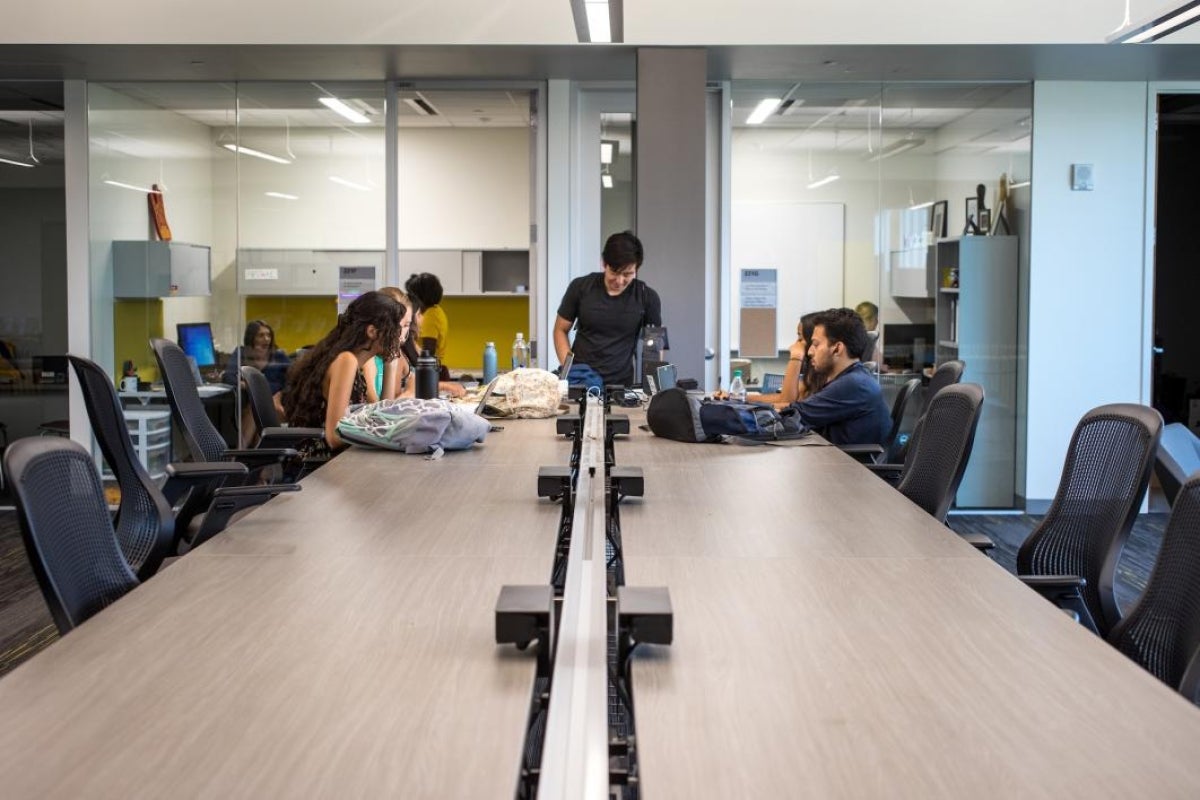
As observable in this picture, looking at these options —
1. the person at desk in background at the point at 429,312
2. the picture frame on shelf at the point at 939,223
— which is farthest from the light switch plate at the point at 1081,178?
the person at desk in background at the point at 429,312

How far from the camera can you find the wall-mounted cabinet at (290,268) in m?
8.33

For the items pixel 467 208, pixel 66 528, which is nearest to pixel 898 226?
pixel 467 208

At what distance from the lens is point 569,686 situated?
70.1 inches

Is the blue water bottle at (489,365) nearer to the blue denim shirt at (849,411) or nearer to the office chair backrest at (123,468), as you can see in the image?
the blue denim shirt at (849,411)

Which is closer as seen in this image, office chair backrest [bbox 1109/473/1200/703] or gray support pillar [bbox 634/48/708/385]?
office chair backrest [bbox 1109/473/1200/703]

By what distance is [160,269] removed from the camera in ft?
27.6

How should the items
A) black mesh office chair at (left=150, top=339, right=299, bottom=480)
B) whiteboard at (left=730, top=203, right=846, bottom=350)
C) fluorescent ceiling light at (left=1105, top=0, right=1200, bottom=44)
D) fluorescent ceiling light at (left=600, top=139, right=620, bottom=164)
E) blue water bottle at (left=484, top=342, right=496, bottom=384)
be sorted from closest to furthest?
1. black mesh office chair at (left=150, top=339, right=299, bottom=480)
2. fluorescent ceiling light at (left=1105, top=0, right=1200, bottom=44)
3. blue water bottle at (left=484, top=342, right=496, bottom=384)
4. fluorescent ceiling light at (left=600, top=139, right=620, bottom=164)
5. whiteboard at (left=730, top=203, right=846, bottom=350)

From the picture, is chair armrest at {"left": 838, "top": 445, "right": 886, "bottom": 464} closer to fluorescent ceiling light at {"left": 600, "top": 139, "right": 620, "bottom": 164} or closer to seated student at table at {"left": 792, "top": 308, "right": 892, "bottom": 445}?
seated student at table at {"left": 792, "top": 308, "right": 892, "bottom": 445}

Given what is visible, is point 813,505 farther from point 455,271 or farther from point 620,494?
point 455,271

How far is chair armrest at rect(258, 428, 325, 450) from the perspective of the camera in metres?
5.21

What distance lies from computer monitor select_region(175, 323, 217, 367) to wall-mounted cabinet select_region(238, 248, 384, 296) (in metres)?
0.36

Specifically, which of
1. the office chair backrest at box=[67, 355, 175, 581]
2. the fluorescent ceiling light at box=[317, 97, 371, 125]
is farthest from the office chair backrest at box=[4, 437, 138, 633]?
the fluorescent ceiling light at box=[317, 97, 371, 125]

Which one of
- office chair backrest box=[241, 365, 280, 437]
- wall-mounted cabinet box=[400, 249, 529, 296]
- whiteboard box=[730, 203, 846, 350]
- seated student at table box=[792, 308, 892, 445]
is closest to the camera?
seated student at table box=[792, 308, 892, 445]

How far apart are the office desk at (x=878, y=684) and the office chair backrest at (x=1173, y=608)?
A: 316 mm
